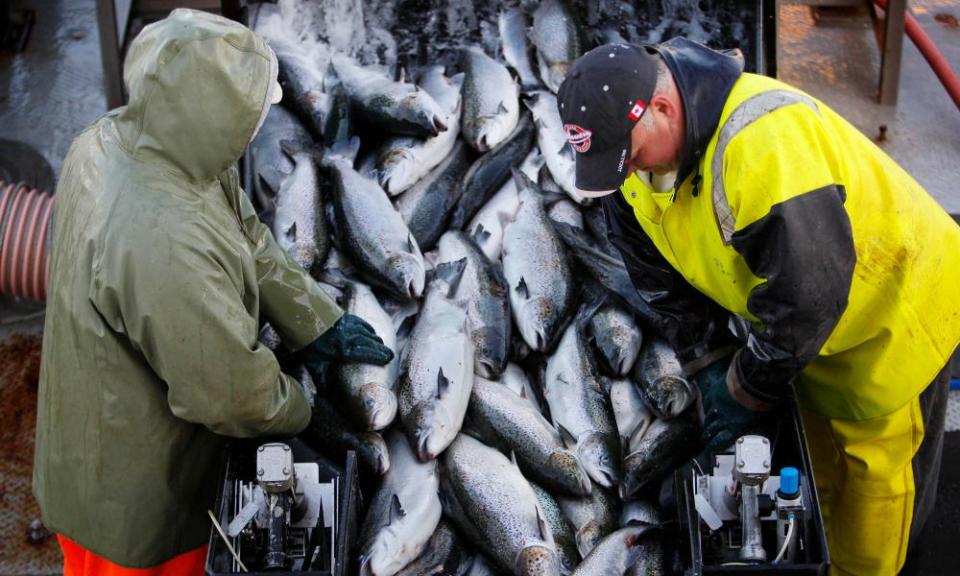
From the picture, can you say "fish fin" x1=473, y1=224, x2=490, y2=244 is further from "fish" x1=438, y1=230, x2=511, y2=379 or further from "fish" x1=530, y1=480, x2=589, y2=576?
"fish" x1=530, y1=480, x2=589, y2=576

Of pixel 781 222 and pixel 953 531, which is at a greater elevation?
pixel 781 222

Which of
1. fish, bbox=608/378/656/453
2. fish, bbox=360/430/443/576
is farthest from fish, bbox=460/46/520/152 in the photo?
fish, bbox=360/430/443/576

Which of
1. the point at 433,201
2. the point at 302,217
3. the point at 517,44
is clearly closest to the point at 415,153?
the point at 433,201

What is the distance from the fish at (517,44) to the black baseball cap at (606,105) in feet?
5.79

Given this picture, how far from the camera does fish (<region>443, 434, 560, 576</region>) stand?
2.93m

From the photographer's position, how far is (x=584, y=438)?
332 cm

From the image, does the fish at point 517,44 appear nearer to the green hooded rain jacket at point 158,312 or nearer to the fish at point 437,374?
the fish at point 437,374

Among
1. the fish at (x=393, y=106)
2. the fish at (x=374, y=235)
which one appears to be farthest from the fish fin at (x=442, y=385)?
the fish at (x=393, y=106)

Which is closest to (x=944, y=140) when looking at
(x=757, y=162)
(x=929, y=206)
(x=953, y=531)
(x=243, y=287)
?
(x=953, y=531)

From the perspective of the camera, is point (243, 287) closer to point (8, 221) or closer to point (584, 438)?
point (584, 438)

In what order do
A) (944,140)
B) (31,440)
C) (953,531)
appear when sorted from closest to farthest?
(953,531) < (31,440) < (944,140)

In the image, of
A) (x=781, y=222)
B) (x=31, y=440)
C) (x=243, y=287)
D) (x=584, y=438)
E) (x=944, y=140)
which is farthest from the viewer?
(x=944, y=140)

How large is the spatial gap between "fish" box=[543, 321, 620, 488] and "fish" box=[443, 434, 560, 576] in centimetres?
22

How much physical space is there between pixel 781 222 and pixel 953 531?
2.26m
